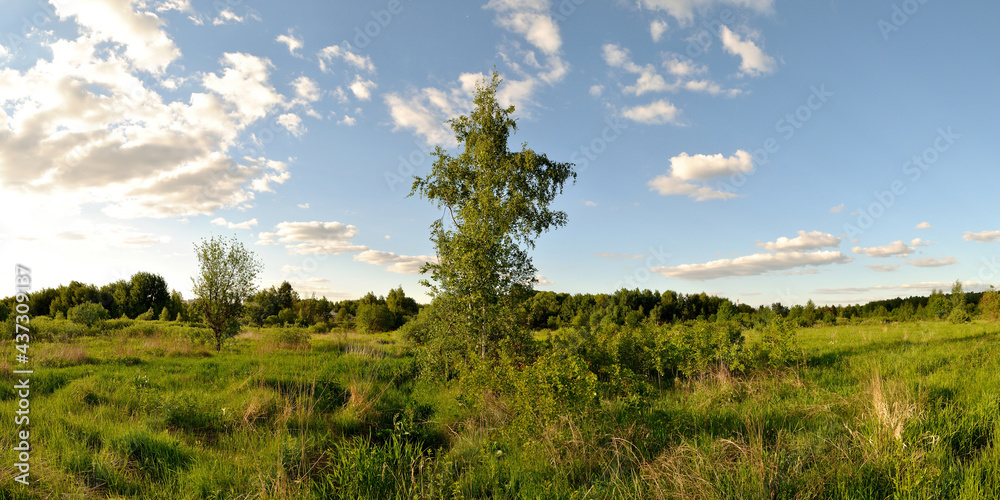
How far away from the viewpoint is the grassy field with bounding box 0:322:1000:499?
4863 millimetres

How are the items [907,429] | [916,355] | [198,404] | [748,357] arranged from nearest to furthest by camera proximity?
[907,429] < [198,404] < [748,357] < [916,355]

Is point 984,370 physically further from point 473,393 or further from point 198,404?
point 198,404

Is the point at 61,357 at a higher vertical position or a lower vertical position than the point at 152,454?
higher

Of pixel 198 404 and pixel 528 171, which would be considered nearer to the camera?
pixel 198 404

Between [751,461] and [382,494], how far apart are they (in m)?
4.19

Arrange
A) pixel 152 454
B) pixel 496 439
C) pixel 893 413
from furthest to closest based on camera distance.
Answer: pixel 496 439
pixel 152 454
pixel 893 413

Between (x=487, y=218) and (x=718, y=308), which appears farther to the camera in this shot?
(x=718, y=308)

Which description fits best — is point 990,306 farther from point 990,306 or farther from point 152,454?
point 152,454

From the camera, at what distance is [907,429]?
6.02m

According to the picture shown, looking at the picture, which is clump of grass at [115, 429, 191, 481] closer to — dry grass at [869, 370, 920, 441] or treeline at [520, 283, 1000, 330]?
dry grass at [869, 370, 920, 441]

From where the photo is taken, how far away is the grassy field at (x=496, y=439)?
16.0 feet

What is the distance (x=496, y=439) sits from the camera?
269 inches

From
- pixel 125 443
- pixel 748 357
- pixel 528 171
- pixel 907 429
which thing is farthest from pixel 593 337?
pixel 125 443

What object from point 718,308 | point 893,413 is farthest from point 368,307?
point 718,308
